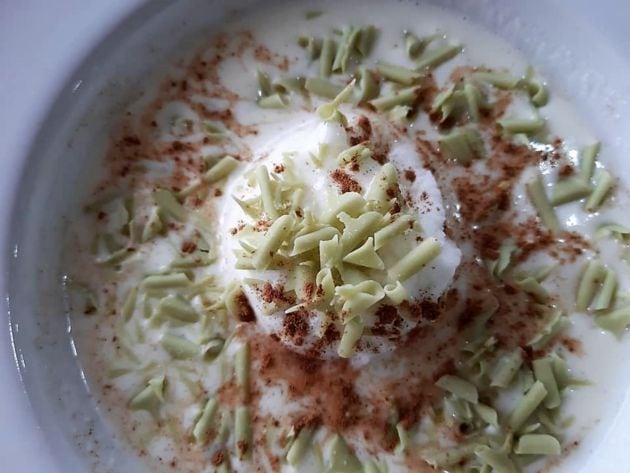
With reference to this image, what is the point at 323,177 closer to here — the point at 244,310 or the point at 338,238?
the point at 338,238

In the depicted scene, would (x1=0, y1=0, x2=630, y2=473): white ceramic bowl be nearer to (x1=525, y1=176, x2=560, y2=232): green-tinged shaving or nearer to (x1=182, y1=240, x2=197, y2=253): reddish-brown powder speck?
(x1=525, y1=176, x2=560, y2=232): green-tinged shaving

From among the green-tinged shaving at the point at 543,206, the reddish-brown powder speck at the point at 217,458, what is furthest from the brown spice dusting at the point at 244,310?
the green-tinged shaving at the point at 543,206

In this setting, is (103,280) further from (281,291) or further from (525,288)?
(525,288)

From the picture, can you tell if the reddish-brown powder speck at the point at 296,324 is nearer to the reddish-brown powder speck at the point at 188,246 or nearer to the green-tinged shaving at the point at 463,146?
the reddish-brown powder speck at the point at 188,246

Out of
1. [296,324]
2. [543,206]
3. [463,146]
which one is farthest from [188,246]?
[543,206]

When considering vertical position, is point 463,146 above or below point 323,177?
above

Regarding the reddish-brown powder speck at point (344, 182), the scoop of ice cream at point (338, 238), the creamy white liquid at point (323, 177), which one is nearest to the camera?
the scoop of ice cream at point (338, 238)

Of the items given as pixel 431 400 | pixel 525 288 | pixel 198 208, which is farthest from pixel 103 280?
pixel 525 288
